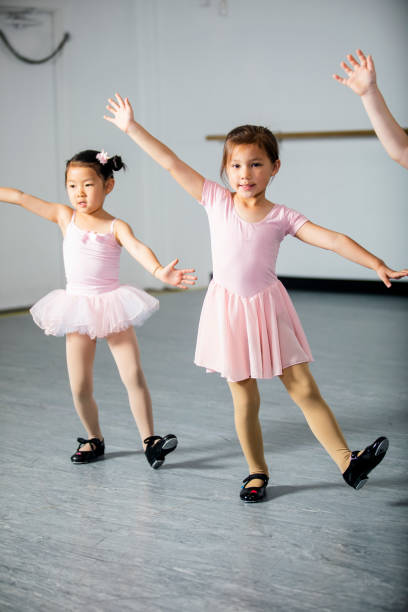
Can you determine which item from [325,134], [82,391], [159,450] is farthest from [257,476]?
[325,134]

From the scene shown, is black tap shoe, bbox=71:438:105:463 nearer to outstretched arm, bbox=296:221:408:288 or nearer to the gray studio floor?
the gray studio floor

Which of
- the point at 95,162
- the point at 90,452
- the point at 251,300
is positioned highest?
the point at 95,162

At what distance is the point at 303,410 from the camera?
1.88 metres

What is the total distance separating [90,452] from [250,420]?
21.2 inches

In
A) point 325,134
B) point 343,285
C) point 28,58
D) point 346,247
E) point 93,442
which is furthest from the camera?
point 343,285

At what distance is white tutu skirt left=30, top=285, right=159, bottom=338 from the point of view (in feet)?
6.81

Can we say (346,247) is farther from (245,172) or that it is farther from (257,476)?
(257,476)

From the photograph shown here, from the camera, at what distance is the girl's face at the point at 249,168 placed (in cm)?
180

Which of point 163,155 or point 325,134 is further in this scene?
point 325,134

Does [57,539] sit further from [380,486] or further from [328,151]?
[328,151]

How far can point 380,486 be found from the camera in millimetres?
1944

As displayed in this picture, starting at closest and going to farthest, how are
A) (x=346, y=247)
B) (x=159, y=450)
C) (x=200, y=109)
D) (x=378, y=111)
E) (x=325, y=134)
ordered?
(x=378, y=111), (x=346, y=247), (x=159, y=450), (x=325, y=134), (x=200, y=109)

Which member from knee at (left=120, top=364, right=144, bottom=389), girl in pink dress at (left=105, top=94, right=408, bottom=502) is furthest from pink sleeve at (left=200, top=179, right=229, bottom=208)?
knee at (left=120, top=364, right=144, bottom=389)

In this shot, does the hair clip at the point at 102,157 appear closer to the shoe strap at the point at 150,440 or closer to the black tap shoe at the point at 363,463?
the shoe strap at the point at 150,440
